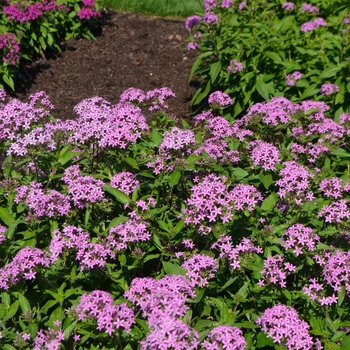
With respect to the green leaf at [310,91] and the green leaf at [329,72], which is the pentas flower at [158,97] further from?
the green leaf at [329,72]

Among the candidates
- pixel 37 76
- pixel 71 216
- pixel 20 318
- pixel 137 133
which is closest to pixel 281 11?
pixel 37 76

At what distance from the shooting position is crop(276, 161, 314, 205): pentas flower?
3.39 meters

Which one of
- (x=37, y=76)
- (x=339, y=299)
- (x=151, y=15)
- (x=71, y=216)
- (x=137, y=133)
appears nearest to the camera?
(x=339, y=299)

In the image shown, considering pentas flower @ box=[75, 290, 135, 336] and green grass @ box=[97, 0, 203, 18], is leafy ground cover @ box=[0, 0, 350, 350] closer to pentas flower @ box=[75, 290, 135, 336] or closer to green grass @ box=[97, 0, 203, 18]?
pentas flower @ box=[75, 290, 135, 336]

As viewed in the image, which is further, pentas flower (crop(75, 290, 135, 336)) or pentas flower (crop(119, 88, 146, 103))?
pentas flower (crop(119, 88, 146, 103))

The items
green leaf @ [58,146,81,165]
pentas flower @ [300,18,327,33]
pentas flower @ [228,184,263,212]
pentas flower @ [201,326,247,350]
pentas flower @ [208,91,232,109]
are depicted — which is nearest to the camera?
pentas flower @ [201,326,247,350]

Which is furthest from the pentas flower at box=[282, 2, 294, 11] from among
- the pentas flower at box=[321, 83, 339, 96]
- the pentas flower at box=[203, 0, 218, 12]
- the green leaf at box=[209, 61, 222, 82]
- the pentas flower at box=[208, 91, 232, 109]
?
the pentas flower at box=[208, 91, 232, 109]

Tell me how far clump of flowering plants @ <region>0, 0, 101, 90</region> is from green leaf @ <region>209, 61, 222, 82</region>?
2.10 meters

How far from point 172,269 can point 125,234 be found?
35 centimetres

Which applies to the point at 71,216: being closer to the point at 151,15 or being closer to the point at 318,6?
the point at 318,6

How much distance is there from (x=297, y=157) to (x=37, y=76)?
401cm

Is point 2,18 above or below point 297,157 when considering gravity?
above

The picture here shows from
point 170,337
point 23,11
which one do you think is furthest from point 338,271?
point 23,11

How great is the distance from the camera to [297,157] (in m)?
4.09
